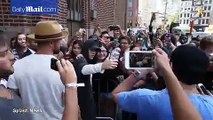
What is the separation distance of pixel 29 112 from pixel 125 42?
4570 mm

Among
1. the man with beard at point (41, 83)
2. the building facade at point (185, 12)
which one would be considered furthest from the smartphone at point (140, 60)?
the building facade at point (185, 12)

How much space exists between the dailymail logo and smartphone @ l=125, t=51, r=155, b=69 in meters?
3.53

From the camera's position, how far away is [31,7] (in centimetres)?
562

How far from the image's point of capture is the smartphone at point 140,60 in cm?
223

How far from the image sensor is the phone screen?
2.23 m

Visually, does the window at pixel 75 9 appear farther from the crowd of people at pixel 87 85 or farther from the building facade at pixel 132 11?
the building facade at pixel 132 11

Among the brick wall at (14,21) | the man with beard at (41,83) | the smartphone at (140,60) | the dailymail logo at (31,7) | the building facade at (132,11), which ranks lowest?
the man with beard at (41,83)

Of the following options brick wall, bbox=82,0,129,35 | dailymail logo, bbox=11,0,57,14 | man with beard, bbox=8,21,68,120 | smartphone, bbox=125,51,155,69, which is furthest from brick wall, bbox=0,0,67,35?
smartphone, bbox=125,51,155,69

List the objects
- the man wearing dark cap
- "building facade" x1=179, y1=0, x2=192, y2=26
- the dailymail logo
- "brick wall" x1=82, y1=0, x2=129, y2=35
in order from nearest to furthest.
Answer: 1. the man wearing dark cap
2. the dailymail logo
3. "brick wall" x1=82, y1=0, x2=129, y2=35
4. "building facade" x1=179, y1=0, x2=192, y2=26

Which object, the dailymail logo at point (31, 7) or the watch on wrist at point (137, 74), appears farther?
the dailymail logo at point (31, 7)

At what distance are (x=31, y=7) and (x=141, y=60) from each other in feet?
12.3

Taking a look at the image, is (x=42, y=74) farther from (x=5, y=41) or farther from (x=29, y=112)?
(x=29, y=112)

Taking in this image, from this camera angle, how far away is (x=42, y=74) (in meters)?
2.62

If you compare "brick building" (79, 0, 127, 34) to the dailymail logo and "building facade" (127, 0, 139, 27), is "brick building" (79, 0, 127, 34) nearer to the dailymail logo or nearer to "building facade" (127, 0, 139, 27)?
the dailymail logo
